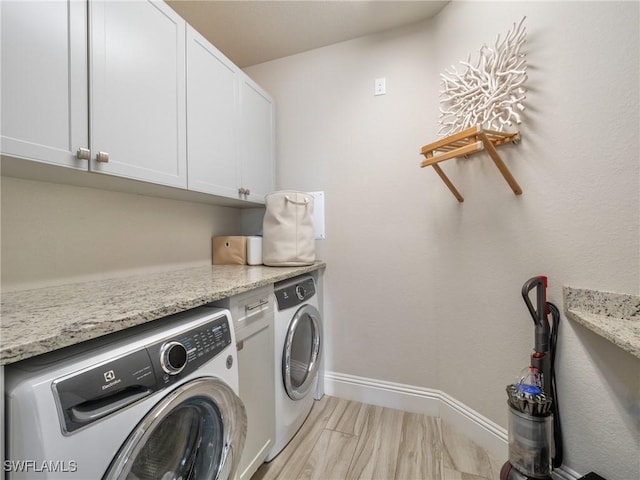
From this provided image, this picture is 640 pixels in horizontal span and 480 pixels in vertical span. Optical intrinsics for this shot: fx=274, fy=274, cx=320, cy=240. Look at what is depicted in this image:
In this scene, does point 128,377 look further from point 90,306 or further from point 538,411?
point 538,411

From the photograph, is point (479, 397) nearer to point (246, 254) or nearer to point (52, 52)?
point (246, 254)

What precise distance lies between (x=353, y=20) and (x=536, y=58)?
1147 mm

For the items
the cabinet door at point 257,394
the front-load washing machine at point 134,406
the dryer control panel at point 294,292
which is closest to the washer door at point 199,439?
the front-load washing machine at point 134,406

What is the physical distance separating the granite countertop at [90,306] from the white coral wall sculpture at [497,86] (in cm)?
128

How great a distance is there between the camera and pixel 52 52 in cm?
90

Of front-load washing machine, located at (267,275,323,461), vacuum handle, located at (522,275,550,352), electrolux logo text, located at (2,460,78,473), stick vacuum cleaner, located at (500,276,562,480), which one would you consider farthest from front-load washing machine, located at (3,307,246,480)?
vacuum handle, located at (522,275,550,352)

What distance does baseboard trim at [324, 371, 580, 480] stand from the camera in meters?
1.41

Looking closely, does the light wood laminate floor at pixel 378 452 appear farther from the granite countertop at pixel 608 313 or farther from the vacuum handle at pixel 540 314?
the granite countertop at pixel 608 313

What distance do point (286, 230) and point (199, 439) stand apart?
1.13 meters

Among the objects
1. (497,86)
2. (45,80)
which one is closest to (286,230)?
(45,80)

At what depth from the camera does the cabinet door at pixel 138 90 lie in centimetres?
103

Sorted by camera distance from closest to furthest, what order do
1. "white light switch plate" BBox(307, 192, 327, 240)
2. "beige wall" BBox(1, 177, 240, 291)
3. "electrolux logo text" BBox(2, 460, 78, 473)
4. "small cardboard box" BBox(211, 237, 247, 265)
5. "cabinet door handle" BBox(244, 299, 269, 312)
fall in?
"electrolux logo text" BBox(2, 460, 78, 473), "beige wall" BBox(1, 177, 240, 291), "cabinet door handle" BBox(244, 299, 269, 312), "small cardboard box" BBox(211, 237, 247, 265), "white light switch plate" BBox(307, 192, 327, 240)

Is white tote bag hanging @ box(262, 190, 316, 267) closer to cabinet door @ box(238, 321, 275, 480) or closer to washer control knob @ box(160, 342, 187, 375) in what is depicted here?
cabinet door @ box(238, 321, 275, 480)

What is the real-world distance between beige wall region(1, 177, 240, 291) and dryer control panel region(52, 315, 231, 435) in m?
0.80
